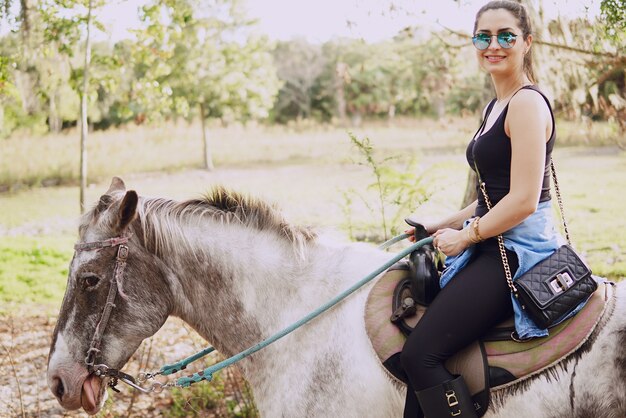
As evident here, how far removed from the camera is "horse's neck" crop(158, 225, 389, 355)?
2652 mm

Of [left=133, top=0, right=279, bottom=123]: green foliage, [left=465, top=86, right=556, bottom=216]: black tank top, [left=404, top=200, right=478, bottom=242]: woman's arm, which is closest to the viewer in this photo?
[left=465, top=86, right=556, bottom=216]: black tank top

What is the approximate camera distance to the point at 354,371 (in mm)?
2432

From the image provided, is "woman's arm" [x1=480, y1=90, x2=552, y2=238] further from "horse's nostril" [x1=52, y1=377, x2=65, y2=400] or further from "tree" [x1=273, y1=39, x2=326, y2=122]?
"tree" [x1=273, y1=39, x2=326, y2=122]

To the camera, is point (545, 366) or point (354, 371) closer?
point (545, 366)

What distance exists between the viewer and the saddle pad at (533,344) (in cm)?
224

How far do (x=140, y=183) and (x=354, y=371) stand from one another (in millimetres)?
19893

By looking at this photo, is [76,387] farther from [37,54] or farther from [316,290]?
[37,54]

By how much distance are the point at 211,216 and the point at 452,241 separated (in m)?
1.07

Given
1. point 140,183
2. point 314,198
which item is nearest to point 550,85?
point 314,198

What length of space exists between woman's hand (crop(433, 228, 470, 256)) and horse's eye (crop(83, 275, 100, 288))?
4.63ft

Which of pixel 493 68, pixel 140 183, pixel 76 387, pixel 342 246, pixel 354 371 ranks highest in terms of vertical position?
pixel 493 68

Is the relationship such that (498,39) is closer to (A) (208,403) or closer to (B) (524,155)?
(B) (524,155)

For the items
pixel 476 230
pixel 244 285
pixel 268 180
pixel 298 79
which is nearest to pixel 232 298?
pixel 244 285

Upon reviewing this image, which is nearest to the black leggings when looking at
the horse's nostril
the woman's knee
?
the woman's knee
